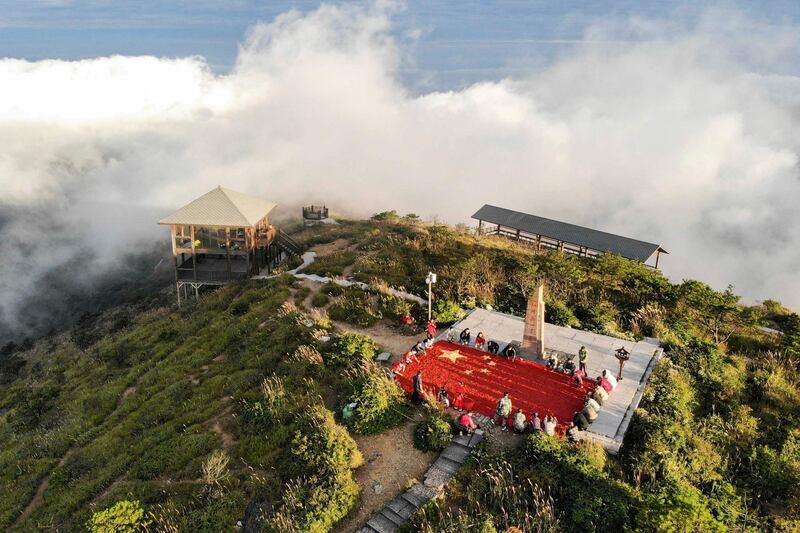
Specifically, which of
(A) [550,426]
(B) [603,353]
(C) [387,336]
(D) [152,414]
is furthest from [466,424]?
(D) [152,414]

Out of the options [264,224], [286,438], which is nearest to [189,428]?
[286,438]

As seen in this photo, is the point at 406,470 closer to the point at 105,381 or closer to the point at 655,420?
the point at 655,420

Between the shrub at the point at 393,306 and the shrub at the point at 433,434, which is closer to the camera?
the shrub at the point at 433,434

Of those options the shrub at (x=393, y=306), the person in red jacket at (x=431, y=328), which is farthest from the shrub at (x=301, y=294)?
the person in red jacket at (x=431, y=328)

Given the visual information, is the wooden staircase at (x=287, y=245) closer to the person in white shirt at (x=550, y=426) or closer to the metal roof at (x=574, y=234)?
the metal roof at (x=574, y=234)

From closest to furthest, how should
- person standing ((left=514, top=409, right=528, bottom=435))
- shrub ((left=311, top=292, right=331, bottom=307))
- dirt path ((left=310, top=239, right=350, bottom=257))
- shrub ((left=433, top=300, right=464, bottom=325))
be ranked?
person standing ((left=514, top=409, right=528, bottom=435)) → shrub ((left=433, top=300, right=464, bottom=325)) → shrub ((left=311, top=292, right=331, bottom=307)) → dirt path ((left=310, top=239, right=350, bottom=257))

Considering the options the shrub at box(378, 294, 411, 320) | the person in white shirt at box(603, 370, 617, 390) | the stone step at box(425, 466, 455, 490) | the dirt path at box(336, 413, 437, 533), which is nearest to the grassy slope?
the dirt path at box(336, 413, 437, 533)

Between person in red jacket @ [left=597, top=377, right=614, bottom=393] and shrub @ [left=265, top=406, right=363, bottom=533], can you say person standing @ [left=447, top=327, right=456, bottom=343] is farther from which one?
shrub @ [left=265, top=406, right=363, bottom=533]
